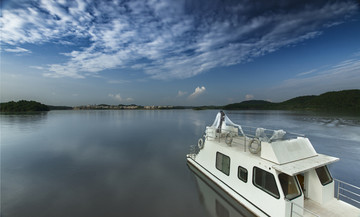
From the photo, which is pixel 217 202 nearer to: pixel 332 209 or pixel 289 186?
pixel 289 186

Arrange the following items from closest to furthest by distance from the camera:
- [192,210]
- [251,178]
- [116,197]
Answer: [251,178] < [192,210] < [116,197]

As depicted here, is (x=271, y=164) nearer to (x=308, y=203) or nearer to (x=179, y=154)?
(x=308, y=203)

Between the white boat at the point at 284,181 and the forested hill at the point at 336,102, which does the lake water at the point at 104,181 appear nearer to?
the white boat at the point at 284,181

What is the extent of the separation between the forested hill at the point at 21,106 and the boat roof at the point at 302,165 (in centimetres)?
14998

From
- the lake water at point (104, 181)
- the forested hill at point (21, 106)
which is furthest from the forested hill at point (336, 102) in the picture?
the forested hill at point (21, 106)

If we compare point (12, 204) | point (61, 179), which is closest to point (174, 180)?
point (61, 179)

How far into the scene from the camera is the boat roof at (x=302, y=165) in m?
5.51

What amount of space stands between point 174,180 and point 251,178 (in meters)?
6.26

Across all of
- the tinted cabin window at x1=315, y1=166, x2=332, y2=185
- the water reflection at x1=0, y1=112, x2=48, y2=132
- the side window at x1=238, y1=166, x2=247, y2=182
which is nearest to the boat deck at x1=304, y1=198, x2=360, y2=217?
the tinted cabin window at x1=315, y1=166, x2=332, y2=185

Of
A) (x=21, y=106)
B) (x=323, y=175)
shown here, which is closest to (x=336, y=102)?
(x=323, y=175)

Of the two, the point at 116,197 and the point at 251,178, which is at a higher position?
the point at 251,178

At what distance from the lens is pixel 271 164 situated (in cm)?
618

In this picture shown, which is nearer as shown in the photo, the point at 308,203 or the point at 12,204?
the point at 308,203

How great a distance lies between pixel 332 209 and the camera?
5926mm
